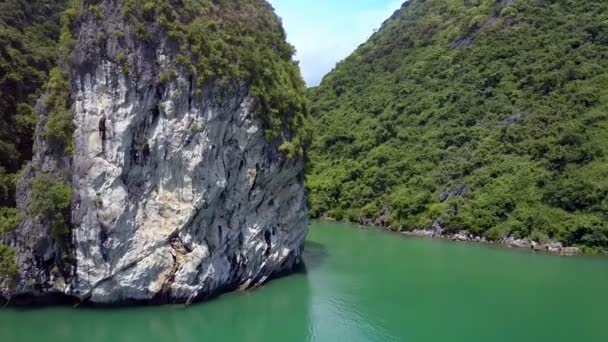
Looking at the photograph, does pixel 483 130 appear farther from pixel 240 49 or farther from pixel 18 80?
Answer: pixel 18 80

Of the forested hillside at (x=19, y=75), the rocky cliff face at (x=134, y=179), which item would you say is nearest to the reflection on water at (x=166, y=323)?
the rocky cliff face at (x=134, y=179)

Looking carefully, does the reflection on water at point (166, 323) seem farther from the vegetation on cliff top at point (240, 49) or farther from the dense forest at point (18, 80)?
the vegetation on cliff top at point (240, 49)

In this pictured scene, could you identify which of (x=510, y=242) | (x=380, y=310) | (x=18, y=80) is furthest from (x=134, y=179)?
(x=510, y=242)

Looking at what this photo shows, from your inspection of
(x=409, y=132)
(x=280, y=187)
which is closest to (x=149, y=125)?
(x=280, y=187)

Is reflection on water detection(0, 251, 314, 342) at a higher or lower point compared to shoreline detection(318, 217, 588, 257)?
lower

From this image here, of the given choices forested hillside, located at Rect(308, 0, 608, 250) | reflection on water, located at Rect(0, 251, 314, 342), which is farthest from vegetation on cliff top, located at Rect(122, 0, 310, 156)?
forested hillside, located at Rect(308, 0, 608, 250)

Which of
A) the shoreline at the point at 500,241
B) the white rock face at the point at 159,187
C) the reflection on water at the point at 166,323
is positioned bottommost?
the reflection on water at the point at 166,323

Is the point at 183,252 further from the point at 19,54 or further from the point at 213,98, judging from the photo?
the point at 19,54

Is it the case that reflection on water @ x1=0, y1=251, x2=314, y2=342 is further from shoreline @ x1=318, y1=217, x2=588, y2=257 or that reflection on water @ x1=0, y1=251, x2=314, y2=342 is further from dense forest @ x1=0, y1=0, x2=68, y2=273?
shoreline @ x1=318, y1=217, x2=588, y2=257
